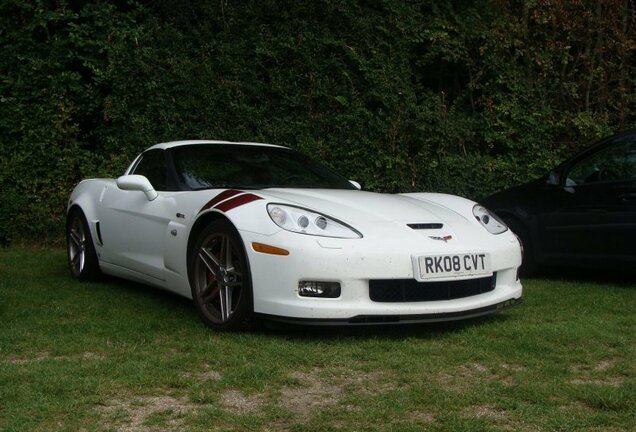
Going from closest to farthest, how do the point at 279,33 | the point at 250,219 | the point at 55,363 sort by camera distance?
the point at 55,363 → the point at 250,219 → the point at 279,33

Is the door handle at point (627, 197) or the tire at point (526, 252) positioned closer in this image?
the door handle at point (627, 197)

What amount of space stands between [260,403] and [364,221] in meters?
1.60

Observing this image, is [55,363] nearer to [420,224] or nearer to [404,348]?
[404,348]

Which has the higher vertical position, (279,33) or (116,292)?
(279,33)

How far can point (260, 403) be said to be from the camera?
3.48 m

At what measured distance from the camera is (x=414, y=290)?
467 centimetres

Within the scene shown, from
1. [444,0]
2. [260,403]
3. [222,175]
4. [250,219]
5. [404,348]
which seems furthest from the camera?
[444,0]

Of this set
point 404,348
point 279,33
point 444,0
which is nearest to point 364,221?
point 404,348

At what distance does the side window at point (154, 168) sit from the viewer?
606 centimetres

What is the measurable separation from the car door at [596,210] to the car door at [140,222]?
3430mm

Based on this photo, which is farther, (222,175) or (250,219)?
(222,175)

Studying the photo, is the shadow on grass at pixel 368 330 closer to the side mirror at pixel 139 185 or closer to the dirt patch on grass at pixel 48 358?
the dirt patch on grass at pixel 48 358

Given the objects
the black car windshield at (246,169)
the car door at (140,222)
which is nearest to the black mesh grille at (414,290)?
the black car windshield at (246,169)

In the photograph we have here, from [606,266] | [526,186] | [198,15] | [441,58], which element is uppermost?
[198,15]
